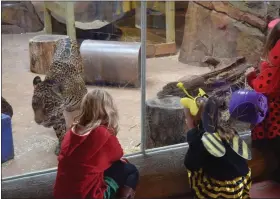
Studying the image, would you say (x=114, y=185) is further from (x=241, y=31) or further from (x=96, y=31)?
(x=241, y=31)

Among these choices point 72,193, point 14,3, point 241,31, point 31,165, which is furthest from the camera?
point 241,31

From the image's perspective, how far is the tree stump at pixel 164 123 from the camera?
2.48 meters

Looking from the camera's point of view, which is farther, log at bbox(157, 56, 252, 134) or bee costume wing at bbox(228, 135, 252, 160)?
log at bbox(157, 56, 252, 134)

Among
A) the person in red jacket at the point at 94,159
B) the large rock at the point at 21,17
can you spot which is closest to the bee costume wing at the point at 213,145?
the person in red jacket at the point at 94,159

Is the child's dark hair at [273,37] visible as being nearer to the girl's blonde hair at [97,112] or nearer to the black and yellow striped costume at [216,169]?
the black and yellow striped costume at [216,169]

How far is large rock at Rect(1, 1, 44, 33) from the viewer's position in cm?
266

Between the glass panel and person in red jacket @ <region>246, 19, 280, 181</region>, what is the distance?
1.91 feet

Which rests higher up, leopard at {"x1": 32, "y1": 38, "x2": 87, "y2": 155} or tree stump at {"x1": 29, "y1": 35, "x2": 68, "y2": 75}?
tree stump at {"x1": 29, "y1": 35, "x2": 68, "y2": 75}

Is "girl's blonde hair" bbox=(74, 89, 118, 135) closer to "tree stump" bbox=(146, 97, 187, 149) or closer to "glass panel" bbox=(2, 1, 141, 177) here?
"glass panel" bbox=(2, 1, 141, 177)

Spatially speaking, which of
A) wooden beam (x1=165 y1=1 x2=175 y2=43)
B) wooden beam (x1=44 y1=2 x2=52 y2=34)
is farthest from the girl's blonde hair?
wooden beam (x1=165 y1=1 x2=175 y2=43)

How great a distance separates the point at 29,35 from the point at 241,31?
1854 millimetres

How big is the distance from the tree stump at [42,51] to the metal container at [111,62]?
181 mm

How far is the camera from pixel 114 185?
190 centimetres

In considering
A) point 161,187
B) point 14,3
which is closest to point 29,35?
point 14,3
